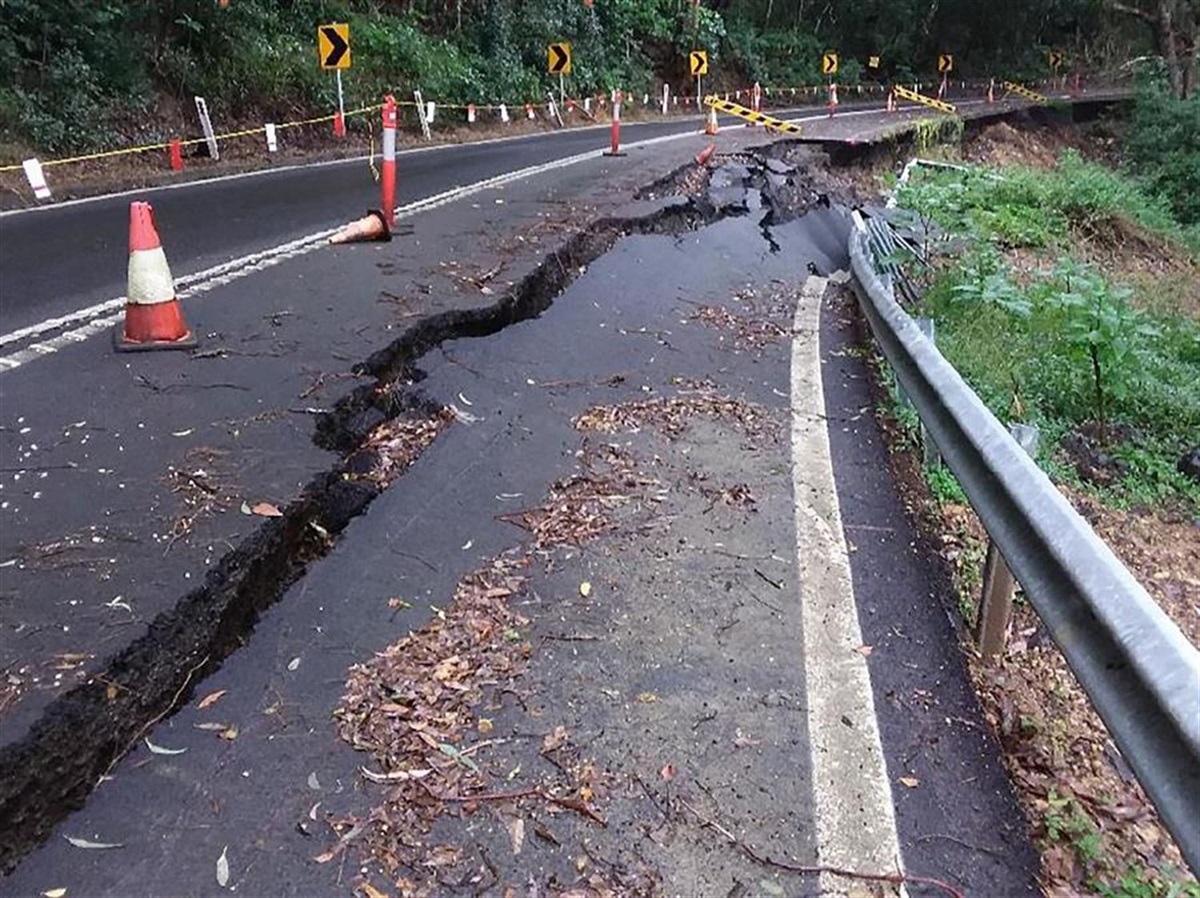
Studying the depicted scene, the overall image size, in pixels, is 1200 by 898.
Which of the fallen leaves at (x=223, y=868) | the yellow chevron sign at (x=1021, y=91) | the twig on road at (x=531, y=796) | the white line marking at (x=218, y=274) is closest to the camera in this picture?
the fallen leaves at (x=223, y=868)

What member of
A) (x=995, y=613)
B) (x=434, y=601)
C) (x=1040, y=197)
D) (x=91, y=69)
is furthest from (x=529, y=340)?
(x=91, y=69)

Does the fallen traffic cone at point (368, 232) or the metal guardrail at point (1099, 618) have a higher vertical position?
the metal guardrail at point (1099, 618)

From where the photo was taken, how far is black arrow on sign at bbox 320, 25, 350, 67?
1856cm

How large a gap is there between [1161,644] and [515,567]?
7.16 ft

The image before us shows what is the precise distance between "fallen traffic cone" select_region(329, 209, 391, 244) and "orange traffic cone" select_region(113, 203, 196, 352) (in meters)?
2.96

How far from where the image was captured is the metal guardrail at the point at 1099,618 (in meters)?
1.83

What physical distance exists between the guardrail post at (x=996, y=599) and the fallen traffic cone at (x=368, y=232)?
20.6 feet

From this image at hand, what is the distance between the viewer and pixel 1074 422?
6445mm

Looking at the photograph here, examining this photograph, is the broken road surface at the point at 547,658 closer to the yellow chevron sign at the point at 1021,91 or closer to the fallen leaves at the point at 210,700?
the fallen leaves at the point at 210,700

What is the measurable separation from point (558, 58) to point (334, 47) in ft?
34.8

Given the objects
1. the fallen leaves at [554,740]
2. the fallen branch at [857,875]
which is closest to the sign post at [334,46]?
the fallen leaves at [554,740]

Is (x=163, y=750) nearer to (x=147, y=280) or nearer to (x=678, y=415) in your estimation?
(x=678, y=415)

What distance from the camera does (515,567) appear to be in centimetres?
369

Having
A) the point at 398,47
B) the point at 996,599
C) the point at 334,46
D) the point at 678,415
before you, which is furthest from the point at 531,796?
the point at 398,47
